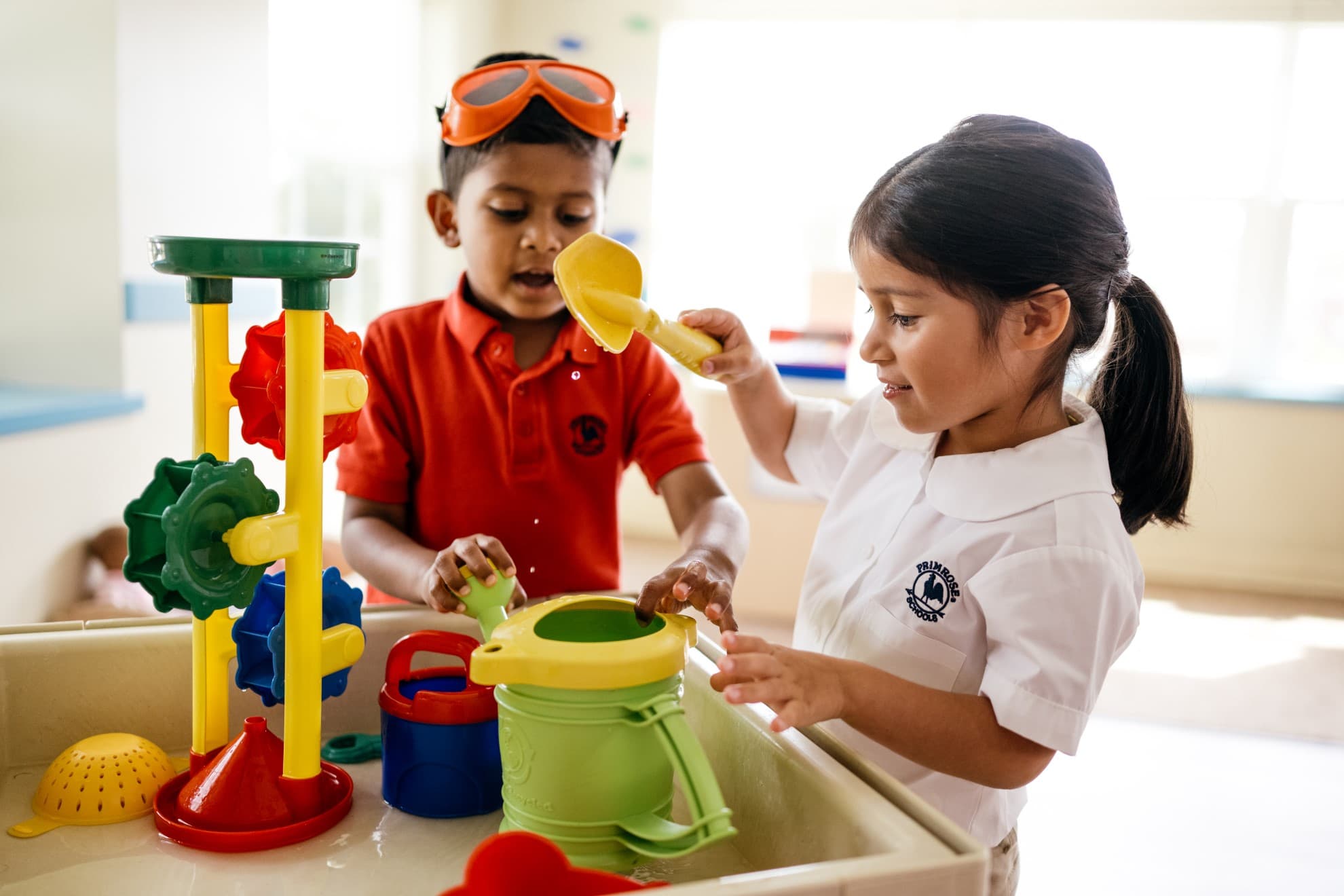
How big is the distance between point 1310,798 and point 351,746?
2.05 meters

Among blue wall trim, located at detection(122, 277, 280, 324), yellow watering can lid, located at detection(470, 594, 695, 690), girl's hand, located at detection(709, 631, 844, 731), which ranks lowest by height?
girl's hand, located at detection(709, 631, 844, 731)

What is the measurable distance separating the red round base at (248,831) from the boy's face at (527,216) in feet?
1.70

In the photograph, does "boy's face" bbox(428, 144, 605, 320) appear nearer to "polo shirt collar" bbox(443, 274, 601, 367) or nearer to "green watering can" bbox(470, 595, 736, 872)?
"polo shirt collar" bbox(443, 274, 601, 367)

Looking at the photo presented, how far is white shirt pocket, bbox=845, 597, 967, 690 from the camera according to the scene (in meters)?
0.78

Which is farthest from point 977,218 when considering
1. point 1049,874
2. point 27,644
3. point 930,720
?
point 1049,874

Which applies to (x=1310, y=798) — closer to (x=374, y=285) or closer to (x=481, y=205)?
(x=481, y=205)

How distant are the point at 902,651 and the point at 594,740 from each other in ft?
1.01

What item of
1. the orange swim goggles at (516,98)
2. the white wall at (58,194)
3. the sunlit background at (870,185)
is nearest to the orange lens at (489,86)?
the orange swim goggles at (516,98)

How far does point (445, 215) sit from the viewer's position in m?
1.15

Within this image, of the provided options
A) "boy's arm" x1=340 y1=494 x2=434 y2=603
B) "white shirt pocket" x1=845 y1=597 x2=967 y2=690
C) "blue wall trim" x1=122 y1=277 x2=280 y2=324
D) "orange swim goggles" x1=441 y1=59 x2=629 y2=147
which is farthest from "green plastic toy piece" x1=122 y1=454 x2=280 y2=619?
"blue wall trim" x1=122 y1=277 x2=280 y2=324

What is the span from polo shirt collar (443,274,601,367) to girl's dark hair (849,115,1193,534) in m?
0.32

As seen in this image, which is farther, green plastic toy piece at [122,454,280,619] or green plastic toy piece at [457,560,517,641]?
green plastic toy piece at [457,560,517,641]

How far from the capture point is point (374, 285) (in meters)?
3.88

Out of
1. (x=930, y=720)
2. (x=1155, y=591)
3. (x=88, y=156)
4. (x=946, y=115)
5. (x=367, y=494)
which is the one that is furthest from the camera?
(x=946, y=115)
